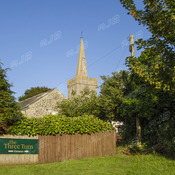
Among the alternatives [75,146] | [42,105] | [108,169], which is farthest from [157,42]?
[42,105]

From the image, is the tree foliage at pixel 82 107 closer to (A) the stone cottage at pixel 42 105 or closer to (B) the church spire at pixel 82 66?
(A) the stone cottage at pixel 42 105

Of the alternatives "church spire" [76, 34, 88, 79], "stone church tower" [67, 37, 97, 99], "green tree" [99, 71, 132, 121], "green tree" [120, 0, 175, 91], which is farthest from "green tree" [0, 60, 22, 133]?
"church spire" [76, 34, 88, 79]

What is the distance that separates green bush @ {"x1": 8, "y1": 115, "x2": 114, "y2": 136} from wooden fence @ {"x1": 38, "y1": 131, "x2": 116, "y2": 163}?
370 millimetres

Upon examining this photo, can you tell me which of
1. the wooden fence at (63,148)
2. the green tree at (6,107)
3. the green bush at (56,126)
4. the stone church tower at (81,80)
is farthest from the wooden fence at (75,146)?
the stone church tower at (81,80)

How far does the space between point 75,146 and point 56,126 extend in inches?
79.8

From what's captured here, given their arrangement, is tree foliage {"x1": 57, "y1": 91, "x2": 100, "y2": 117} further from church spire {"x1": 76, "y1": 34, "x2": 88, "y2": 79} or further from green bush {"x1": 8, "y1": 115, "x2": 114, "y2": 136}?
church spire {"x1": 76, "y1": 34, "x2": 88, "y2": 79}

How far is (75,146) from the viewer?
549 inches

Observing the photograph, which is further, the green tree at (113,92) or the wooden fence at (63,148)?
the green tree at (113,92)

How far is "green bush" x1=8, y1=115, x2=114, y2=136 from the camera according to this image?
1238cm

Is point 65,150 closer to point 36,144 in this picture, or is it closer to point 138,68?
point 36,144

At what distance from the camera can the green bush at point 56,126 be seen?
1238 cm

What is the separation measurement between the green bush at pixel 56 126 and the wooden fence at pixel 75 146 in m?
0.37

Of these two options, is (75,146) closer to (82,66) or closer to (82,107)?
(82,107)

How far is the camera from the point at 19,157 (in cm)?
1215
